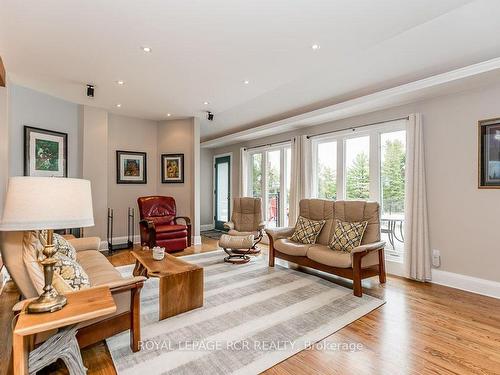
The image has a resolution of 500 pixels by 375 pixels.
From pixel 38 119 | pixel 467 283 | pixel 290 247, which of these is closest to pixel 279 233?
pixel 290 247

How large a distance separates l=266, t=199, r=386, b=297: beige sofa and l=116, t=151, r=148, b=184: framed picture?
3.37 metres

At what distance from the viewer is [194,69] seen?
11.1 ft

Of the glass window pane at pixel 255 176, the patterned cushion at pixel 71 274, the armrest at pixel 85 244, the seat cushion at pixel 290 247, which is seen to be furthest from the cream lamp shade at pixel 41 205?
the glass window pane at pixel 255 176

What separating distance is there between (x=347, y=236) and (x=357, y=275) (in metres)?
0.57

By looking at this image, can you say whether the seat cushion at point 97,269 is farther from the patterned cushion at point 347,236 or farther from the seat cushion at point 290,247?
the patterned cushion at point 347,236

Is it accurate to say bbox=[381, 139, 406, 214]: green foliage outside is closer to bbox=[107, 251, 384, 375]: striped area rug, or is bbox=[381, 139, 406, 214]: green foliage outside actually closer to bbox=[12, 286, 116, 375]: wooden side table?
bbox=[107, 251, 384, 375]: striped area rug

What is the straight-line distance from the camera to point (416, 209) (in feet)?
11.8

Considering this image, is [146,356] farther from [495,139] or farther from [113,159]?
[113,159]

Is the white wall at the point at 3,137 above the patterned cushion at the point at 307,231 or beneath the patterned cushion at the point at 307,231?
above

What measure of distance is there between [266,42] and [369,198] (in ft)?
9.37

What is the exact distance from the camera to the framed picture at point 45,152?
13.9ft

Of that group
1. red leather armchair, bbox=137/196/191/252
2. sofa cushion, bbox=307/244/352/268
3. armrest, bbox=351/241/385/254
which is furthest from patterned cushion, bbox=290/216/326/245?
red leather armchair, bbox=137/196/191/252

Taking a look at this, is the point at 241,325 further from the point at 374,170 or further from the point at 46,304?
the point at 374,170

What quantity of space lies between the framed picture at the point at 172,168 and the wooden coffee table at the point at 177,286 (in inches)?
132
